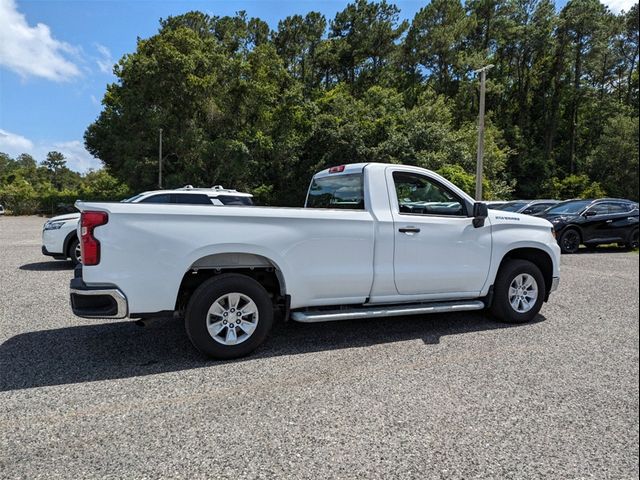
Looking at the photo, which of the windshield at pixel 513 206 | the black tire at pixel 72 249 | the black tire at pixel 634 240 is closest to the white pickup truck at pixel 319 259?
Answer: the black tire at pixel 634 240

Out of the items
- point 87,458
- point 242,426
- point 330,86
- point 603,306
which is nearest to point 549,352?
point 603,306

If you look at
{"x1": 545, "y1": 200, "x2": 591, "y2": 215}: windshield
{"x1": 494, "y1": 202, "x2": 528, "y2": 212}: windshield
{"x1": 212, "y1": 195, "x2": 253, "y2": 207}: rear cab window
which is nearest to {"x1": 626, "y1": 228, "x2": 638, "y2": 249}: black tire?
{"x1": 212, "y1": 195, "x2": 253, "y2": 207}: rear cab window

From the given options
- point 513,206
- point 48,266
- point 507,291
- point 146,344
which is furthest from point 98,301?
point 513,206

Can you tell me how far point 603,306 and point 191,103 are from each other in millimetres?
31105

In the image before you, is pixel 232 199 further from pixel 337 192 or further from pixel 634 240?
pixel 634 240

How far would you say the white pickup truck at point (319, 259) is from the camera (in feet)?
13.0

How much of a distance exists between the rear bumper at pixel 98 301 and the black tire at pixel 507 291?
4138 millimetres

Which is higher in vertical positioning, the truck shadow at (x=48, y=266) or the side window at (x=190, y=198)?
the side window at (x=190, y=198)

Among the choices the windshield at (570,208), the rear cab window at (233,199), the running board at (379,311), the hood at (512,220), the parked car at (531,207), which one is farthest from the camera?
the parked car at (531,207)

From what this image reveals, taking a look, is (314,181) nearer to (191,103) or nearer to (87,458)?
(87,458)

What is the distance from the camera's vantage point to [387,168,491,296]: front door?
16.1 ft

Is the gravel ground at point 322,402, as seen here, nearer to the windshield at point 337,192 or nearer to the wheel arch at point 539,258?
the wheel arch at point 539,258

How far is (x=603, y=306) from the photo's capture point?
20.3ft

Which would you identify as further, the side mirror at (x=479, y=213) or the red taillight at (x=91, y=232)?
the side mirror at (x=479, y=213)
